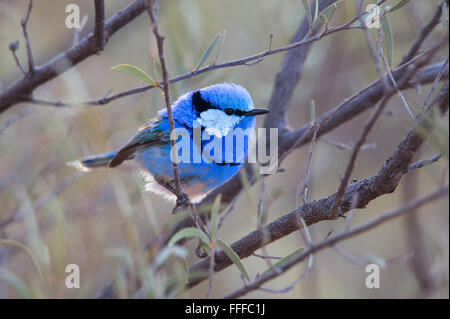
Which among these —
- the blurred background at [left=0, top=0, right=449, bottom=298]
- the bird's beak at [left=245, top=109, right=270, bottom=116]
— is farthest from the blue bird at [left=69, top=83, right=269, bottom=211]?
the blurred background at [left=0, top=0, right=449, bottom=298]

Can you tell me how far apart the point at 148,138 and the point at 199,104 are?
43 cm

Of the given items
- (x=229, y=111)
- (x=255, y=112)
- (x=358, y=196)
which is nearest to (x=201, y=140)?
(x=229, y=111)

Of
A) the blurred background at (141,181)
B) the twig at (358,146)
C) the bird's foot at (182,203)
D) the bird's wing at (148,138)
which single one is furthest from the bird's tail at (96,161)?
the twig at (358,146)

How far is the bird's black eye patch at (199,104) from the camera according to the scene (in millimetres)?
3516

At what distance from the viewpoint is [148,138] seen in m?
3.61

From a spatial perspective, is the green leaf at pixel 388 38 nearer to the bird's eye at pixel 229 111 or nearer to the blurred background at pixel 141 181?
the blurred background at pixel 141 181

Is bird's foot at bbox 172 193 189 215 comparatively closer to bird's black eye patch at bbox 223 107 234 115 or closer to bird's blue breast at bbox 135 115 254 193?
bird's blue breast at bbox 135 115 254 193

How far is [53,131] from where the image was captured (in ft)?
11.0

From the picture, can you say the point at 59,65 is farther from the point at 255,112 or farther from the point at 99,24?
the point at 255,112

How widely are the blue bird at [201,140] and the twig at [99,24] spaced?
94 cm
